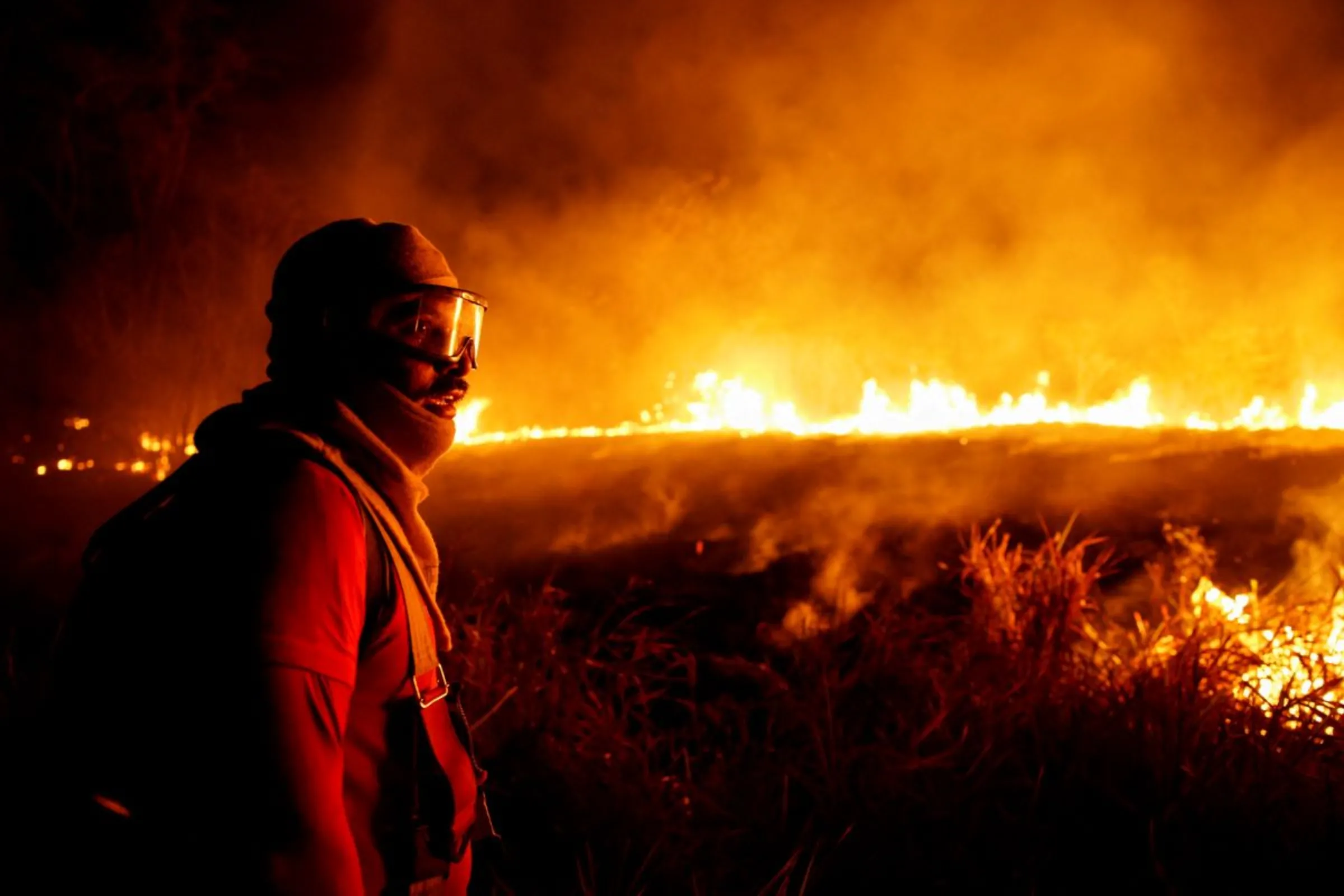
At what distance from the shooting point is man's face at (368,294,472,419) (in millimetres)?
1809

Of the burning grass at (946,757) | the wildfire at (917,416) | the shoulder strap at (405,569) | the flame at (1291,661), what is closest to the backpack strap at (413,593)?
the shoulder strap at (405,569)

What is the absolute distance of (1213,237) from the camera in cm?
865

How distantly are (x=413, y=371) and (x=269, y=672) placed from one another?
0.69m

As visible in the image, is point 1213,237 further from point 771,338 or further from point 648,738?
point 648,738

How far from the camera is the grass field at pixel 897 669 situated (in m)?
3.33

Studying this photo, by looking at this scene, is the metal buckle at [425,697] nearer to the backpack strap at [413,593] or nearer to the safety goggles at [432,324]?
the backpack strap at [413,593]

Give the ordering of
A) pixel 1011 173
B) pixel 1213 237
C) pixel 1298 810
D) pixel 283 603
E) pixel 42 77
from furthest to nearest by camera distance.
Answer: pixel 42 77 < pixel 1011 173 < pixel 1213 237 < pixel 1298 810 < pixel 283 603

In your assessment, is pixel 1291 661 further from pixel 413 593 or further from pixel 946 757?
pixel 413 593

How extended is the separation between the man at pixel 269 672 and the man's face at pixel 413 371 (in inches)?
3.8

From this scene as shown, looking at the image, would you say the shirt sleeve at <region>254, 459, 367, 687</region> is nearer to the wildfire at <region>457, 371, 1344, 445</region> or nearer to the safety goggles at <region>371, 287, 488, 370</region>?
the safety goggles at <region>371, 287, 488, 370</region>

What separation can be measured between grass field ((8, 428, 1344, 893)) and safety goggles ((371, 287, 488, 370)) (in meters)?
1.81

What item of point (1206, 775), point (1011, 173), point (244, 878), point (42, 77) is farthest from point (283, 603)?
point (42, 77)

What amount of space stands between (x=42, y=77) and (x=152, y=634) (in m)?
14.6

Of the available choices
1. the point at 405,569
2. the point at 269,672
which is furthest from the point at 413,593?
the point at 269,672
